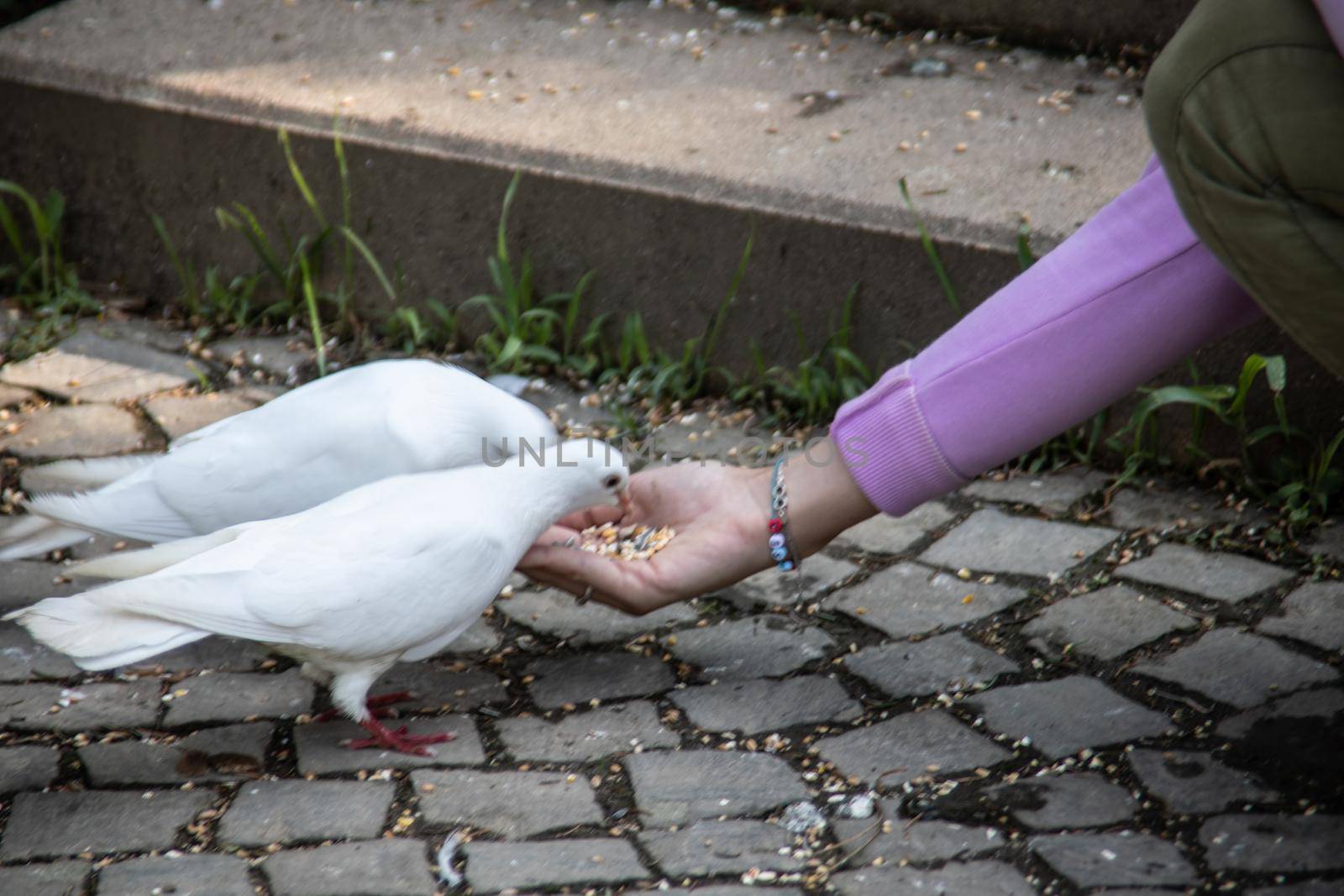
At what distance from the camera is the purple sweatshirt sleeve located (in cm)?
213

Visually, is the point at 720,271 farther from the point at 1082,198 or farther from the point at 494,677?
the point at 494,677

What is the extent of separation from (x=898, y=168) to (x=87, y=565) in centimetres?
210

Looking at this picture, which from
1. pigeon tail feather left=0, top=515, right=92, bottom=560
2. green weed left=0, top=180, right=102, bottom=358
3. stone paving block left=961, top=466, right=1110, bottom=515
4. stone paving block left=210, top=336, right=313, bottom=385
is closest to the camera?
pigeon tail feather left=0, top=515, right=92, bottom=560

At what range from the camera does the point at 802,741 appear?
2262 mm

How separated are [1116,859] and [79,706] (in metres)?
1.66

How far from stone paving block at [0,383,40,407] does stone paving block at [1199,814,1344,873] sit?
2.77 metres

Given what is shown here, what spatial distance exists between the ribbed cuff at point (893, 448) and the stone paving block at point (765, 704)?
1.10 ft

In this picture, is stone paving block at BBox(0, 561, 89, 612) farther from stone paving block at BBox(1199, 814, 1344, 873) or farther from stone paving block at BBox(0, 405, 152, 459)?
stone paving block at BBox(1199, 814, 1344, 873)

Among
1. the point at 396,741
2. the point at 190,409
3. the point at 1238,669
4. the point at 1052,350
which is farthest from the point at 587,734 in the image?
the point at 190,409

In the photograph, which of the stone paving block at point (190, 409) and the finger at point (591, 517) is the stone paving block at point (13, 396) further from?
the finger at point (591, 517)

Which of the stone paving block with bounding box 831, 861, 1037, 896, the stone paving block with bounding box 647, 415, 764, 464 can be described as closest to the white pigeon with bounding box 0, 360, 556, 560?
the stone paving block with bounding box 647, 415, 764, 464

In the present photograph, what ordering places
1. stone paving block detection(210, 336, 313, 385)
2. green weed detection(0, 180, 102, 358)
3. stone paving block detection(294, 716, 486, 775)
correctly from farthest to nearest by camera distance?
green weed detection(0, 180, 102, 358), stone paving block detection(210, 336, 313, 385), stone paving block detection(294, 716, 486, 775)

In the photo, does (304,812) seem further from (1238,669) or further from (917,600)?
(1238,669)

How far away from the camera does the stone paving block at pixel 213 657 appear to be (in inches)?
96.9
